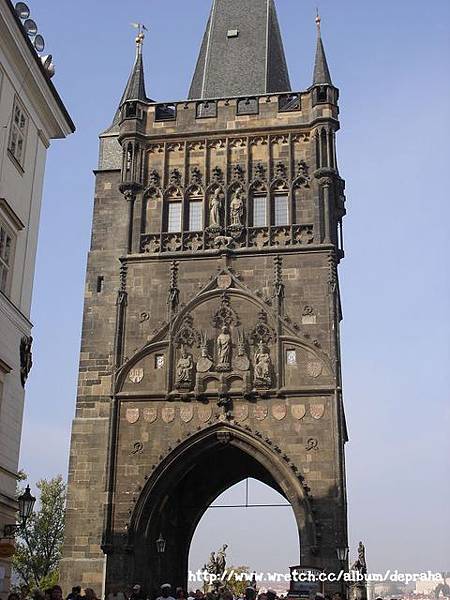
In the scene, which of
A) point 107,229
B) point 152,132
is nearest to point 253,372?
point 107,229

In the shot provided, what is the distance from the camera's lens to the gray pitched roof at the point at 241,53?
26.4 m

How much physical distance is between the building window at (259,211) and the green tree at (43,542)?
62.9 ft

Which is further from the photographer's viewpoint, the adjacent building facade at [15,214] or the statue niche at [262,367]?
the statue niche at [262,367]

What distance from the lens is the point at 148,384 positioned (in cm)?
2166

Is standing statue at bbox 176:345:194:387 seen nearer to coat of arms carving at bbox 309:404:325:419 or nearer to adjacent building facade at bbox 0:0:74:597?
coat of arms carving at bbox 309:404:325:419

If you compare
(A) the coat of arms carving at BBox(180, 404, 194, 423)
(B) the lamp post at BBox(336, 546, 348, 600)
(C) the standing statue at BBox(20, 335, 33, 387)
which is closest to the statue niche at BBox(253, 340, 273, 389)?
(A) the coat of arms carving at BBox(180, 404, 194, 423)

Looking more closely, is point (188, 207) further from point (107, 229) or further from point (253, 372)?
point (253, 372)

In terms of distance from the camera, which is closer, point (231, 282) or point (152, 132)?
point (231, 282)

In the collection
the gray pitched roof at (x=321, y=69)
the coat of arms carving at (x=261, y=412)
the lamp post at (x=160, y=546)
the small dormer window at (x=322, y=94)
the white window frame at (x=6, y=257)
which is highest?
the gray pitched roof at (x=321, y=69)

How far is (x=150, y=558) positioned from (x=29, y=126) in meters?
11.2

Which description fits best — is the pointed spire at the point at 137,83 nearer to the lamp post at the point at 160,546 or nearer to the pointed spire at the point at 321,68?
the pointed spire at the point at 321,68

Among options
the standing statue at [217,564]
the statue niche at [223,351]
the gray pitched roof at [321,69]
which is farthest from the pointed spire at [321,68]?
the standing statue at [217,564]

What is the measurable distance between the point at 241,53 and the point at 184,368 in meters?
11.4

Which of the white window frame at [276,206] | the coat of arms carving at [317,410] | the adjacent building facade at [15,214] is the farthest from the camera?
the white window frame at [276,206]
